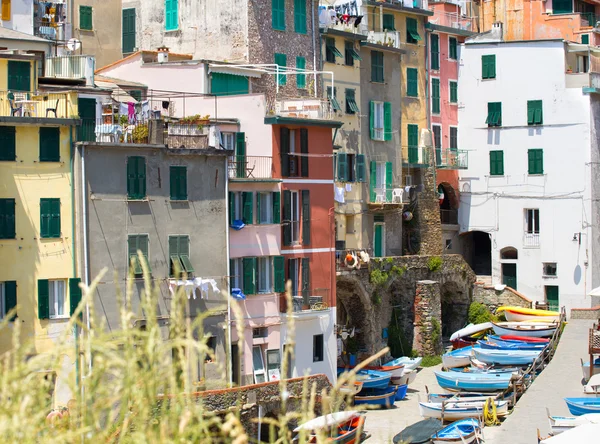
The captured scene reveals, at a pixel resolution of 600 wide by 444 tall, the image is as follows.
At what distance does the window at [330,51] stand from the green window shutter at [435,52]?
10.4 metres

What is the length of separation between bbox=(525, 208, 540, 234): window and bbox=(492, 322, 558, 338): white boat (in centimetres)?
711

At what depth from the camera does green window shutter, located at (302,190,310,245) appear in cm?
5012

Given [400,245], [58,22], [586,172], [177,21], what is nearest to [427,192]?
[400,245]

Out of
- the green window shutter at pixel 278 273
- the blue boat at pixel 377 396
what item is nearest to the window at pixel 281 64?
the green window shutter at pixel 278 273

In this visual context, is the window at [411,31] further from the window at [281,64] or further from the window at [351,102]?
the window at [281,64]

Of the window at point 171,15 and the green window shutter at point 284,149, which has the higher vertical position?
the window at point 171,15

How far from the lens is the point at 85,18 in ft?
183

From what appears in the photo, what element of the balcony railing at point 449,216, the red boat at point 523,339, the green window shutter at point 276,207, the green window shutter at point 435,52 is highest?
the green window shutter at point 435,52

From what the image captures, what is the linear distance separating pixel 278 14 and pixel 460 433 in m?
21.8

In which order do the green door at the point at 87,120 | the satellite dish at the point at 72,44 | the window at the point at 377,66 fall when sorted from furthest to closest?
the window at the point at 377,66, the satellite dish at the point at 72,44, the green door at the point at 87,120

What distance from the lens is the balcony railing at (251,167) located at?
47.7 m

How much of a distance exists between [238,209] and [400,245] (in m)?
19.5

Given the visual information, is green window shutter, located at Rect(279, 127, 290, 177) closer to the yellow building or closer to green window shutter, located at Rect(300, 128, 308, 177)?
green window shutter, located at Rect(300, 128, 308, 177)

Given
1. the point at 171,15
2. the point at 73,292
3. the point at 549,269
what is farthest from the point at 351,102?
the point at 73,292
